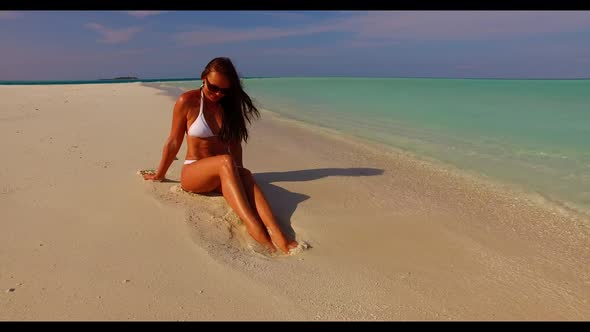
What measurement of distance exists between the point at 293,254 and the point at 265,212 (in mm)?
440

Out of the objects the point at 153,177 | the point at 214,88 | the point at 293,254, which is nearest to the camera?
the point at 293,254

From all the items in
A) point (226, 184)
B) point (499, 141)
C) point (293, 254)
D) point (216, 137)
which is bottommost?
point (293, 254)

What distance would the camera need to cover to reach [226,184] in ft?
9.80

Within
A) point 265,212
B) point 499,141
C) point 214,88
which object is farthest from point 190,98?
point 499,141

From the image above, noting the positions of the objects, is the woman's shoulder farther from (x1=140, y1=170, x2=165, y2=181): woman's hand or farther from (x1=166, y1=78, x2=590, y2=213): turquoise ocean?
(x1=166, y1=78, x2=590, y2=213): turquoise ocean

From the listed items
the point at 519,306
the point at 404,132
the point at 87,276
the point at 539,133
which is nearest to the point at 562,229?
the point at 519,306

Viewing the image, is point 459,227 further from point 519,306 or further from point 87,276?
point 87,276

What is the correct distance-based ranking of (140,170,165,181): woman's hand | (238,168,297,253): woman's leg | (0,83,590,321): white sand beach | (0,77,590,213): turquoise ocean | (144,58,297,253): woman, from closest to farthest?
(0,83,590,321): white sand beach
(238,168,297,253): woman's leg
(144,58,297,253): woman
(140,170,165,181): woman's hand
(0,77,590,213): turquoise ocean

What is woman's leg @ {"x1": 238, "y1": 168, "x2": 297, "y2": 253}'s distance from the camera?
2719 mm

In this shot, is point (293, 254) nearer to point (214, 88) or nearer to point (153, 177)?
point (214, 88)

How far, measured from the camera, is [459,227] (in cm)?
312

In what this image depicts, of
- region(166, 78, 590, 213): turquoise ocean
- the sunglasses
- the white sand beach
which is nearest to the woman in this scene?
the sunglasses
